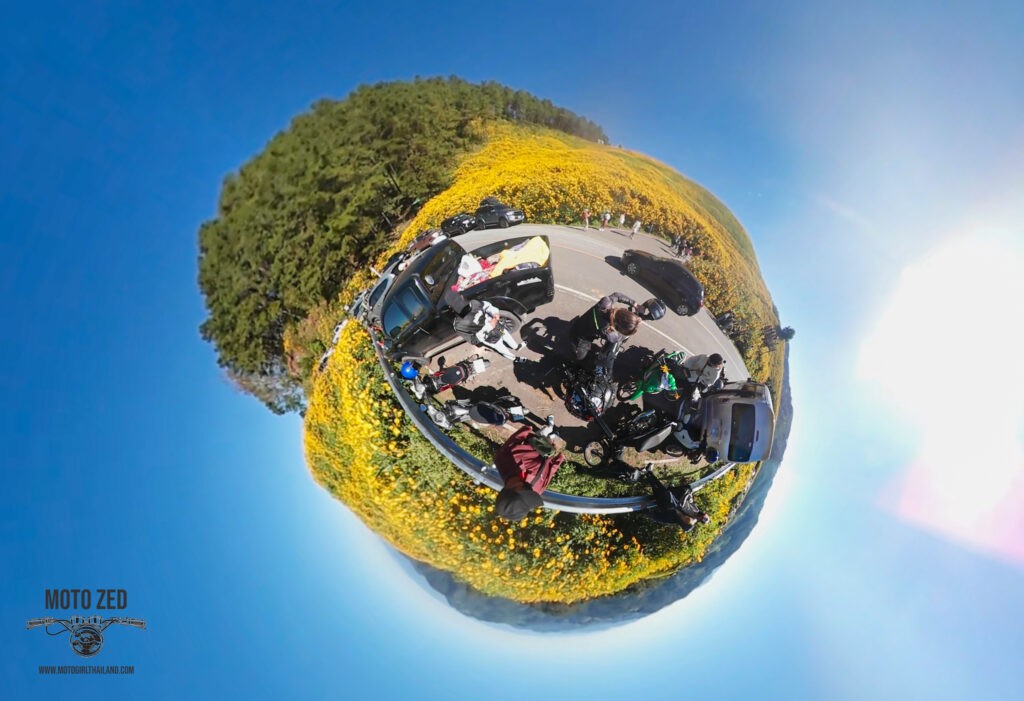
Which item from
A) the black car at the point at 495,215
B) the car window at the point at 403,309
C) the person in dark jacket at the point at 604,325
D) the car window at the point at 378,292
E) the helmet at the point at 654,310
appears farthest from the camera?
the black car at the point at 495,215

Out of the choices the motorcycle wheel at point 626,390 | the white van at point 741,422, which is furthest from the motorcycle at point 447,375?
the white van at point 741,422

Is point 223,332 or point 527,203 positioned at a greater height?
point 527,203

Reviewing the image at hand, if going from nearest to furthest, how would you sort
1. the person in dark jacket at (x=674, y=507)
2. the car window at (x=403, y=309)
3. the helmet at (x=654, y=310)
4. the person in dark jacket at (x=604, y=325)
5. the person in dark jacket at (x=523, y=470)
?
the person in dark jacket at (x=523, y=470), the person in dark jacket at (x=604, y=325), the car window at (x=403, y=309), the helmet at (x=654, y=310), the person in dark jacket at (x=674, y=507)

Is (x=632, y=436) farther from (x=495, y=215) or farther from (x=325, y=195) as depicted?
(x=325, y=195)

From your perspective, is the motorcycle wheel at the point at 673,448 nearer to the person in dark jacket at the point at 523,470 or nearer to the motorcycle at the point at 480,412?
the person in dark jacket at the point at 523,470

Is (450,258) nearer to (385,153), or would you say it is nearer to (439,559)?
(385,153)

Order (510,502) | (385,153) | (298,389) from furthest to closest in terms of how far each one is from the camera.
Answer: (298,389)
(385,153)
(510,502)

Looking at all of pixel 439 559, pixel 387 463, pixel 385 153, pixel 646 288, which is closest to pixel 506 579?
pixel 439 559
